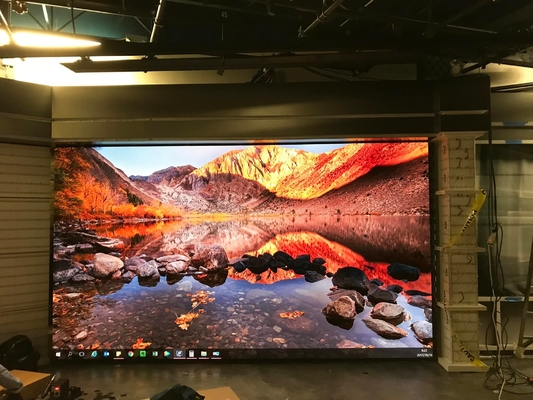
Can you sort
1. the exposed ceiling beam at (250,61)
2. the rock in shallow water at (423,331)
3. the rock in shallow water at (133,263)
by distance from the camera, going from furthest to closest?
the rock in shallow water at (133,263) → the rock in shallow water at (423,331) → the exposed ceiling beam at (250,61)

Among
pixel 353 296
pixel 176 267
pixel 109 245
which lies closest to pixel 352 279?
pixel 353 296

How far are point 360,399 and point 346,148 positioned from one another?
238 cm

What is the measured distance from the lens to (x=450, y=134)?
3523 mm

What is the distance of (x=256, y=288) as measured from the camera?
370cm

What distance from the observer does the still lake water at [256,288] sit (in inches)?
141

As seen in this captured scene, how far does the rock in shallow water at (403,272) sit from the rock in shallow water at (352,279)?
28 centimetres

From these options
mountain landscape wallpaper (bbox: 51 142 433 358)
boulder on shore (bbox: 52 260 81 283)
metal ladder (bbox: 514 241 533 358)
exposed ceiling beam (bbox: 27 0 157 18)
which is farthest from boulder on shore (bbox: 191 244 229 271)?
metal ladder (bbox: 514 241 533 358)

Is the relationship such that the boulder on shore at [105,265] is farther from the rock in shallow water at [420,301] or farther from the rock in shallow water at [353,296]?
the rock in shallow water at [420,301]

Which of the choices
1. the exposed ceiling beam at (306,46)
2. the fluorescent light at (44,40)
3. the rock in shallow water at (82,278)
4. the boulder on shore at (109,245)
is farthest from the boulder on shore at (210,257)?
the fluorescent light at (44,40)

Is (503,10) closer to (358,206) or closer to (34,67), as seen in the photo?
(358,206)

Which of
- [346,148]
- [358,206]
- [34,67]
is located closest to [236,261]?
[358,206]

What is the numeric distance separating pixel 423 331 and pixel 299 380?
4.54 ft

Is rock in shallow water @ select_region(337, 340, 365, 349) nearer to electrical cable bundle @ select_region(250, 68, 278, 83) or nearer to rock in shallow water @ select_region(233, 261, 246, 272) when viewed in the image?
rock in shallow water @ select_region(233, 261, 246, 272)

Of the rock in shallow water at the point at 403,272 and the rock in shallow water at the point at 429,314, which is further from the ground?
the rock in shallow water at the point at 403,272
